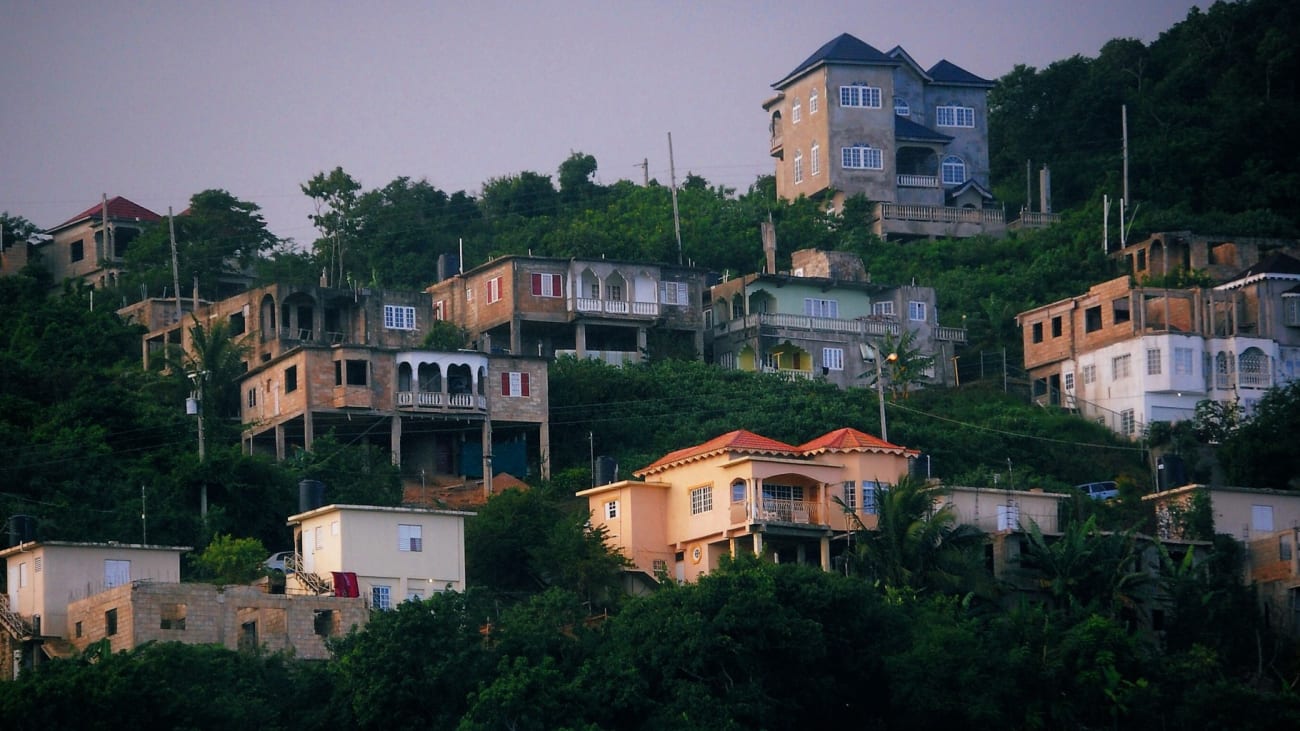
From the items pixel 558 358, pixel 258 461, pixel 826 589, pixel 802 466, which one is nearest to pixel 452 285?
pixel 558 358

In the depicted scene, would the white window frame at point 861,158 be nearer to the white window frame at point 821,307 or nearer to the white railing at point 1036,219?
the white railing at point 1036,219

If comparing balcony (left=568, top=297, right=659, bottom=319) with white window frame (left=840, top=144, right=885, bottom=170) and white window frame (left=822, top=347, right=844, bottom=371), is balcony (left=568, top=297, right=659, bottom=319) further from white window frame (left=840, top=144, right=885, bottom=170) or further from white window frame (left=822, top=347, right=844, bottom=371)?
white window frame (left=840, top=144, right=885, bottom=170)

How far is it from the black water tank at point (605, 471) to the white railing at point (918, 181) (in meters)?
38.3

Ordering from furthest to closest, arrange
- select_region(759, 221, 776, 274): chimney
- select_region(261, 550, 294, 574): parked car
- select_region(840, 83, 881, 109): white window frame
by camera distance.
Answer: select_region(840, 83, 881, 109): white window frame, select_region(759, 221, 776, 274): chimney, select_region(261, 550, 294, 574): parked car

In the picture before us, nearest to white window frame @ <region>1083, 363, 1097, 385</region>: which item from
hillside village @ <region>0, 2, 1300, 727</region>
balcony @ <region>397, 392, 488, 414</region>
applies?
hillside village @ <region>0, 2, 1300, 727</region>

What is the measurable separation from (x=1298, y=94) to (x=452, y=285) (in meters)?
42.1

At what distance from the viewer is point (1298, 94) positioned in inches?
4254

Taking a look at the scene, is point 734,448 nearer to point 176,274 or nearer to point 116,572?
point 116,572

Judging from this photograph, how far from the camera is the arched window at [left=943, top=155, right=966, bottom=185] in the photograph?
105125 mm

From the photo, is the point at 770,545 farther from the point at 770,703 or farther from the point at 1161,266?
the point at 1161,266

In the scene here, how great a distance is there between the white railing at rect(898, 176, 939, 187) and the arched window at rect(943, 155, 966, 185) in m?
1.57

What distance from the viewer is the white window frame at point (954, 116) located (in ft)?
352

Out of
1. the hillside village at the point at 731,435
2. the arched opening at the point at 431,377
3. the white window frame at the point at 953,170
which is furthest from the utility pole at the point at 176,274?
the white window frame at the point at 953,170

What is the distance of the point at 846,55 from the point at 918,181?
592 centimetres
